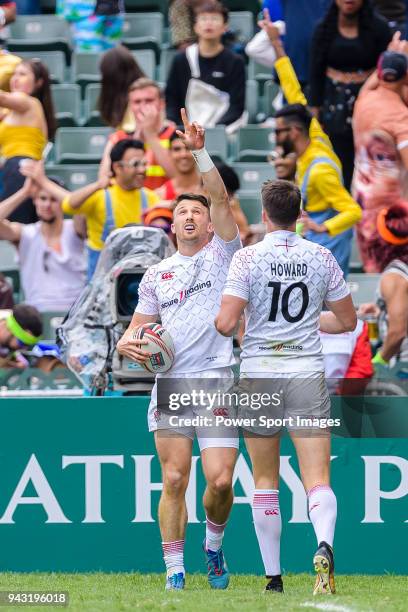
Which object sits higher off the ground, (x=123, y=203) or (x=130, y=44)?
(x=130, y=44)

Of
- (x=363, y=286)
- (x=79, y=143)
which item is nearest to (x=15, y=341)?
(x=363, y=286)

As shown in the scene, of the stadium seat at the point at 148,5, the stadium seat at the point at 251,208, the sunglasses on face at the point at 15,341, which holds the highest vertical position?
the stadium seat at the point at 148,5

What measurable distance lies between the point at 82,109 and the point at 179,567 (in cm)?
842

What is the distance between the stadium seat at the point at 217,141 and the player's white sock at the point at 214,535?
6207 millimetres

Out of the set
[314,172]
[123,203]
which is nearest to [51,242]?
[123,203]

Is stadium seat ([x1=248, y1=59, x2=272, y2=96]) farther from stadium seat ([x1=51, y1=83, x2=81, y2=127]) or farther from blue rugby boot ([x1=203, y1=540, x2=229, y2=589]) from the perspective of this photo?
blue rugby boot ([x1=203, y1=540, x2=229, y2=589])

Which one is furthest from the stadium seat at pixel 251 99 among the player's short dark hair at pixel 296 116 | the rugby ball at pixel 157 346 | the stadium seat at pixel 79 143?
the rugby ball at pixel 157 346

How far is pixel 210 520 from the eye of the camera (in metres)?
6.67

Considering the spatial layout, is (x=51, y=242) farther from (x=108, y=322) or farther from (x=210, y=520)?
(x=210, y=520)

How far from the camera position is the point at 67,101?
46.3 ft

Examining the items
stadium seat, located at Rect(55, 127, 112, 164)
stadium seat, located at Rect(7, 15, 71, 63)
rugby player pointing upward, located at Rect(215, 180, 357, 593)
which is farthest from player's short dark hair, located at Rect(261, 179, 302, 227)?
stadium seat, located at Rect(7, 15, 71, 63)

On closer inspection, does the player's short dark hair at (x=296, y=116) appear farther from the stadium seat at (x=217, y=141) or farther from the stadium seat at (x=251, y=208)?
the stadium seat at (x=217, y=141)

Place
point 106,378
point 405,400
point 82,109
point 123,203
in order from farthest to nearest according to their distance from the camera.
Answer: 1. point 82,109
2. point 123,203
3. point 106,378
4. point 405,400

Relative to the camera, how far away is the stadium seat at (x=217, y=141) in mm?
12469
